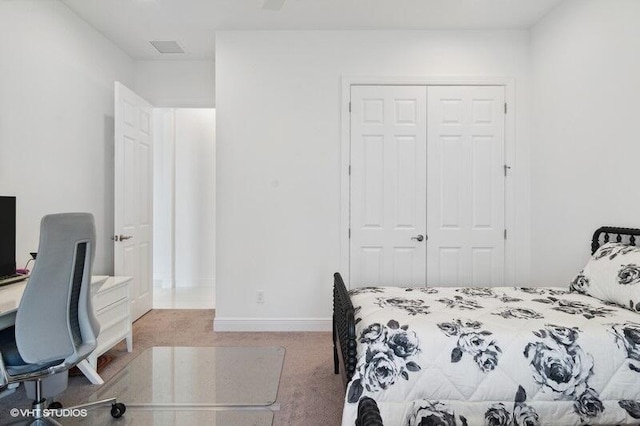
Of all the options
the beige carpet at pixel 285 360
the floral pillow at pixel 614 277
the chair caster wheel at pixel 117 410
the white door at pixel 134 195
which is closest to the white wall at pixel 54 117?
the white door at pixel 134 195

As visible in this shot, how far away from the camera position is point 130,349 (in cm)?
324

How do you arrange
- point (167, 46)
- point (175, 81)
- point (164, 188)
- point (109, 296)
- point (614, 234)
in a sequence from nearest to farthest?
point (614, 234)
point (109, 296)
point (167, 46)
point (175, 81)
point (164, 188)

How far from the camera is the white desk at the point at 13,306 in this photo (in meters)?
1.85

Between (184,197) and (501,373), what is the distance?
5148mm

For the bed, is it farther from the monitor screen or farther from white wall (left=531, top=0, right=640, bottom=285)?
the monitor screen

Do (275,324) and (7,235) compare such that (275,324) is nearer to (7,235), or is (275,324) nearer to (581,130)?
(7,235)

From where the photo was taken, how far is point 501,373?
167 cm

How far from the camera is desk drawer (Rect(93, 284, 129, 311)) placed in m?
2.78

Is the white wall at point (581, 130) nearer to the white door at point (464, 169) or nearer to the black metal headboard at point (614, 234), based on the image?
the black metal headboard at point (614, 234)

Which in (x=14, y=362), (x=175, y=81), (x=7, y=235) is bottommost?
(x=14, y=362)

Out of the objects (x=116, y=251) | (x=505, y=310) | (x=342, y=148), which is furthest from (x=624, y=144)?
(x=116, y=251)

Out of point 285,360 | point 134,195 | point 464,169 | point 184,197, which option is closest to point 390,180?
point 464,169

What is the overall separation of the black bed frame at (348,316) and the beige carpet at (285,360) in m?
0.21

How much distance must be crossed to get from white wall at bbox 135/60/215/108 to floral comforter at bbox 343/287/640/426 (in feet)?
11.9
